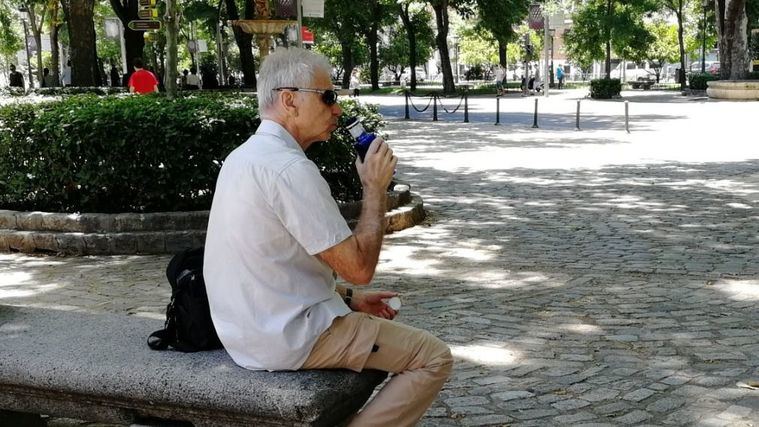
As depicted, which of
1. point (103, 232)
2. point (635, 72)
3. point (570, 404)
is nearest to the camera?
point (570, 404)

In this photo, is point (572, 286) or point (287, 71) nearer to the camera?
point (287, 71)

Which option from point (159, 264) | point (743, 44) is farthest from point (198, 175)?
point (743, 44)

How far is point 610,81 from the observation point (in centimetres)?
3938

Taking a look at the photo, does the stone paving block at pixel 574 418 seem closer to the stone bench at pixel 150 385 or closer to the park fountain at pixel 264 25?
the stone bench at pixel 150 385

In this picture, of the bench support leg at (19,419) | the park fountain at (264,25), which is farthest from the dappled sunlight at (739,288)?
the park fountain at (264,25)

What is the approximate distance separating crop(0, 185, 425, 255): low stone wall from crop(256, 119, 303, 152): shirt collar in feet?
18.1

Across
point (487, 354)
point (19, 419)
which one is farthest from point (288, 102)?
point (487, 354)

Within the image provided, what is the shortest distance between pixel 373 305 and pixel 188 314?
753 millimetres

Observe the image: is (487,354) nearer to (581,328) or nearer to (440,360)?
(581,328)

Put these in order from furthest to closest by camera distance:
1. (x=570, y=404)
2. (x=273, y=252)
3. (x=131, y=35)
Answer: (x=131, y=35) < (x=570, y=404) < (x=273, y=252)

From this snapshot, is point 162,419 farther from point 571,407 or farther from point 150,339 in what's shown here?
point 571,407

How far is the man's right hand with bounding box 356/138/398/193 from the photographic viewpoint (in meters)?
3.23

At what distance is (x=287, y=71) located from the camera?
10.7 ft

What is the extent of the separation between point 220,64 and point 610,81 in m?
21.5
